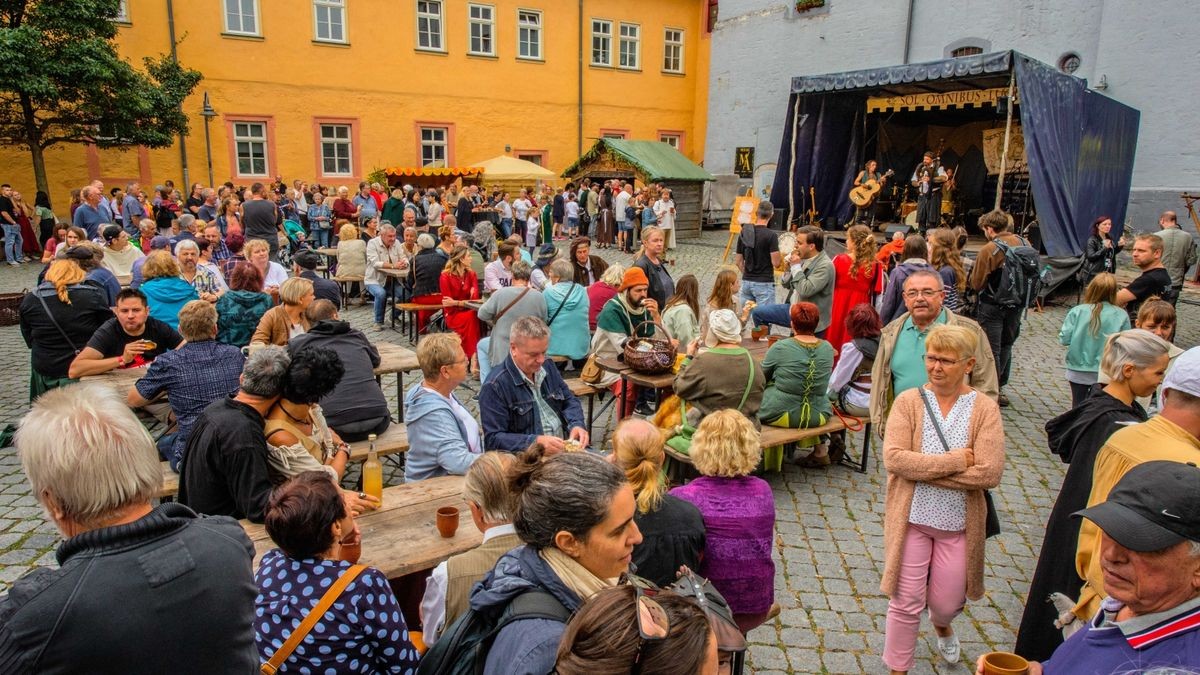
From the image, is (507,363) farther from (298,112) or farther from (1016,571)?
(298,112)

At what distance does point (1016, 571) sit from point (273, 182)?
21.6m

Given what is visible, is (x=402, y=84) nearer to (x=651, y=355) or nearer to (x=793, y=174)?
(x=793, y=174)

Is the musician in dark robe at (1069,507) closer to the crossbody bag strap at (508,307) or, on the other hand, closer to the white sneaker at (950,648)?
the white sneaker at (950,648)

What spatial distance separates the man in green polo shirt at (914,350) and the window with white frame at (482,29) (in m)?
23.1

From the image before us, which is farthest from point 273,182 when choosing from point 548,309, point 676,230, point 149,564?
point 149,564

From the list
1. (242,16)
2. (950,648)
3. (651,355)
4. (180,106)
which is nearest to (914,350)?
(950,648)

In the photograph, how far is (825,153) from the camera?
18.8 meters

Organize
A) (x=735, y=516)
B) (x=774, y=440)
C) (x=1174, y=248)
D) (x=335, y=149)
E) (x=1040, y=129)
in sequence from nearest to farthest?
Result: (x=735, y=516)
(x=774, y=440)
(x=1174, y=248)
(x=1040, y=129)
(x=335, y=149)

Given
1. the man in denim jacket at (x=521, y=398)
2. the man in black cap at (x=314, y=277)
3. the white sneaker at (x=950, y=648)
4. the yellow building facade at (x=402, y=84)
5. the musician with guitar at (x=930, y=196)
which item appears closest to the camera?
the white sneaker at (x=950, y=648)

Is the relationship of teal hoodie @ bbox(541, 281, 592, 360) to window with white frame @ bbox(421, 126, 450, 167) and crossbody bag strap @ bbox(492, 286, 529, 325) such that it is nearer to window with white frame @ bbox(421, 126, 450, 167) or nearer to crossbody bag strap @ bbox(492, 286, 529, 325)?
crossbody bag strap @ bbox(492, 286, 529, 325)

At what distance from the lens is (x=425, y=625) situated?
8.61 feet

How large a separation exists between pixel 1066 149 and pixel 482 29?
60.0 ft

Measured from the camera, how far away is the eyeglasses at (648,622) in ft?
4.54

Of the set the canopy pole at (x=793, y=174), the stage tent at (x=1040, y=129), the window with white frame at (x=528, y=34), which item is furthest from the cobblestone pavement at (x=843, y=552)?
the window with white frame at (x=528, y=34)
